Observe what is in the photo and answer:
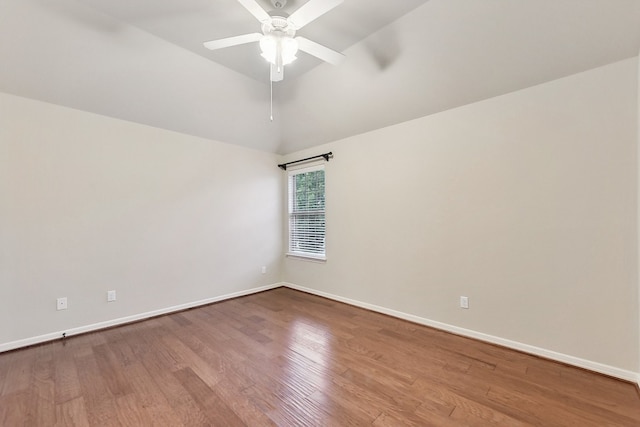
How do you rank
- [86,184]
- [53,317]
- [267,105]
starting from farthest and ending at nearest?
[267,105] < [86,184] < [53,317]

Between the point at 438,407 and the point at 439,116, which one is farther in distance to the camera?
the point at 439,116

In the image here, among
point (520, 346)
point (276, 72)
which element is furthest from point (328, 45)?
point (520, 346)

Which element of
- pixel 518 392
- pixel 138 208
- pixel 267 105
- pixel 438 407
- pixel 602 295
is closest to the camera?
pixel 438 407

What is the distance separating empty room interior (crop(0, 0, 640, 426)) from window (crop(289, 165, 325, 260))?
0.48m

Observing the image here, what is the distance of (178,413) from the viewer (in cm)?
160

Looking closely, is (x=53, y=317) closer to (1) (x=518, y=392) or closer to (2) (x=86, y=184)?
(2) (x=86, y=184)

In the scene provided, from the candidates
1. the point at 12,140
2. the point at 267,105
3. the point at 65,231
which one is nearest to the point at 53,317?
the point at 65,231

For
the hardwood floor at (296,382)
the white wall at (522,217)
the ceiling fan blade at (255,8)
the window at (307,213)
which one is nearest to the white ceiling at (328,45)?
the white wall at (522,217)

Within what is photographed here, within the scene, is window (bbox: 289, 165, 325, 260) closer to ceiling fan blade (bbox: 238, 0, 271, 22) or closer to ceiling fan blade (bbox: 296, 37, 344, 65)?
ceiling fan blade (bbox: 296, 37, 344, 65)

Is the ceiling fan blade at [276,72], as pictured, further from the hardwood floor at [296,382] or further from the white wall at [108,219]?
the hardwood floor at [296,382]

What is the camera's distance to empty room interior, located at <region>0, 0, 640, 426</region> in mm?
1802

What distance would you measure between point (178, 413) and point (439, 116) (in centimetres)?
341

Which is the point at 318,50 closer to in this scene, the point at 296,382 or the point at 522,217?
the point at 522,217

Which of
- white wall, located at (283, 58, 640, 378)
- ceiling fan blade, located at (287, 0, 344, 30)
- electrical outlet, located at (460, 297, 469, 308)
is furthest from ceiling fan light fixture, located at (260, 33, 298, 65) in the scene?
electrical outlet, located at (460, 297, 469, 308)
